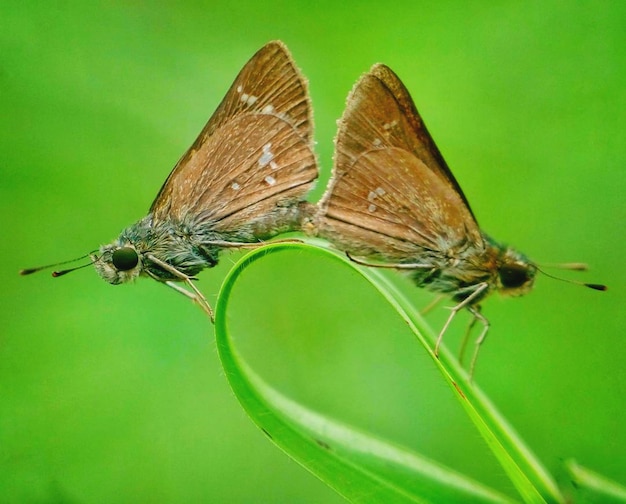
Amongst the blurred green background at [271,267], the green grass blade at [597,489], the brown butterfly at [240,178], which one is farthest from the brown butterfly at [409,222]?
the green grass blade at [597,489]

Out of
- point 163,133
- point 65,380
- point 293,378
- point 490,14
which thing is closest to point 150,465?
point 65,380

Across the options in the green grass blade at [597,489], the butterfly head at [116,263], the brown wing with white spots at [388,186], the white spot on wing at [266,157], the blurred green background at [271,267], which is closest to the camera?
the green grass blade at [597,489]

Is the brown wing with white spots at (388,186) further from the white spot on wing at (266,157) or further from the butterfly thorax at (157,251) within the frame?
the butterfly thorax at (157,251)

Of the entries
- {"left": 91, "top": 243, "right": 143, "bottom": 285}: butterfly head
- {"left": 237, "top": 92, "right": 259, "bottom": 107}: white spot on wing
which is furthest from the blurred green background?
{"left": 237, "top": 92, "right": 259, "bottom": 107}: white spot on wing

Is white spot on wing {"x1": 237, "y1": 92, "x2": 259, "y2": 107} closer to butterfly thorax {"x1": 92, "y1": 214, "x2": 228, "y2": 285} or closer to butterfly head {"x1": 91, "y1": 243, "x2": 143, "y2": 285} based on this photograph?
butterfly thorax {"x1": 92, "y1": 214, "x2": 228, "y2": 285}

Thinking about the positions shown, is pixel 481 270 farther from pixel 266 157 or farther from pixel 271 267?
pixel 271 267

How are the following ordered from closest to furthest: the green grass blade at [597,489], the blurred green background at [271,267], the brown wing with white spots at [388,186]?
the green grass blade at [597,489], the brown wing with white spots at [388,186], the blurred green background at [271,267]
